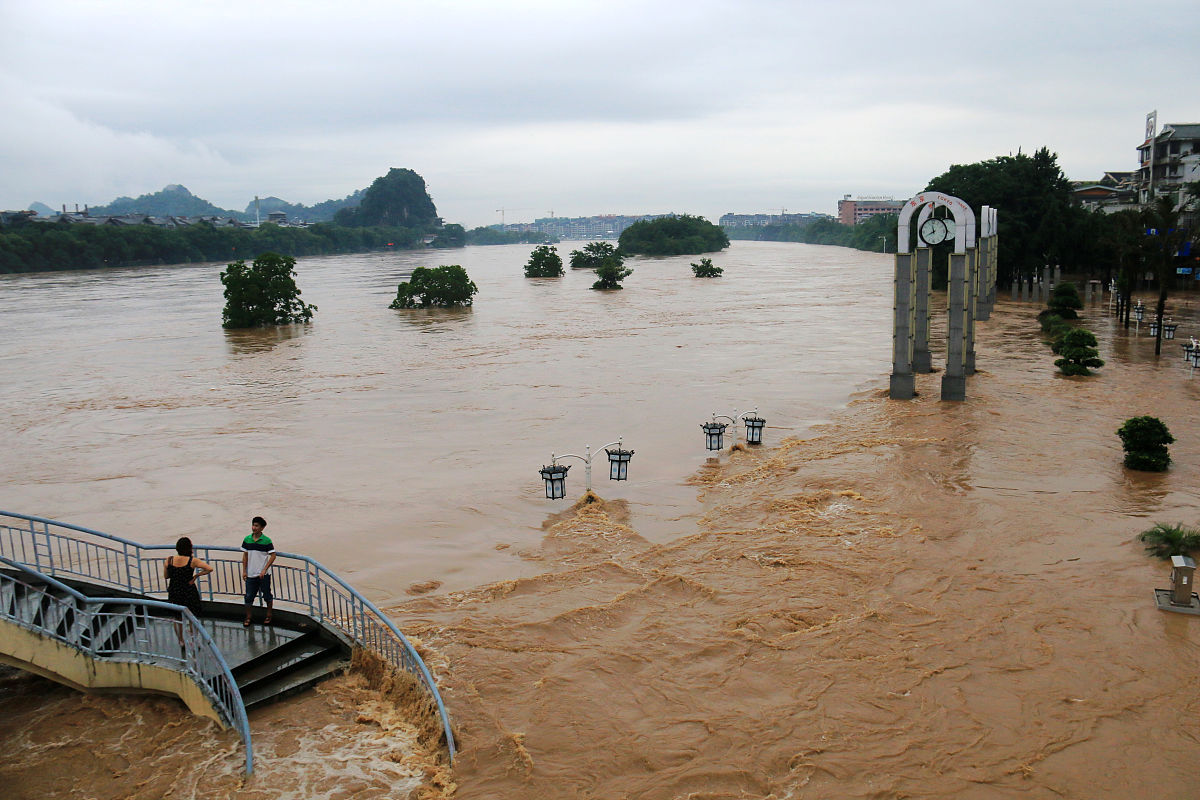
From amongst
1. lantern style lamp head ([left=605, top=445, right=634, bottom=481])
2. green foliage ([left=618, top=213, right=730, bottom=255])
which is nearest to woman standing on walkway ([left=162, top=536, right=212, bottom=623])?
lantern style lamp head ([left=605, top=445, right=634, bottom=481])

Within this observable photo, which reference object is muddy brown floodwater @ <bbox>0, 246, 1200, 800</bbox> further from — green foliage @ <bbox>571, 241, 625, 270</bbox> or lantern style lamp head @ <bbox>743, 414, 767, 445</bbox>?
green foliage @ <bbox>571, 241, 625, 270</bbox>

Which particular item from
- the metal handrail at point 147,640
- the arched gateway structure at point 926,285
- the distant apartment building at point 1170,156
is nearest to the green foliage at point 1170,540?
the arched gateway structure at point 926,285

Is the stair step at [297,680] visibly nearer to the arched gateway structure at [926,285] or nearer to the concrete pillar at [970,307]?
the arched gateway structure at [926,285]

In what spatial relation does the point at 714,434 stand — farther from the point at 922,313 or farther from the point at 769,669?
the point at 922,313

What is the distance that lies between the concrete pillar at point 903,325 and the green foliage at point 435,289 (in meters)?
39.0

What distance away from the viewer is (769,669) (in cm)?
1032

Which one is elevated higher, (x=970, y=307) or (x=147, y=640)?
(x=970, y=307)

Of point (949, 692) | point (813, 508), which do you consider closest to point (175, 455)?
point (813, 508)

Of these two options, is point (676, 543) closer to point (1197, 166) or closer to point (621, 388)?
point (621, 388)

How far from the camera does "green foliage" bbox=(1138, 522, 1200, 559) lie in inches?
500

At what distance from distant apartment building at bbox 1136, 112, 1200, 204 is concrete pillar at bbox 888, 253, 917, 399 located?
4947cm

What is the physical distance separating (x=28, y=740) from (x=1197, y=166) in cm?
7455

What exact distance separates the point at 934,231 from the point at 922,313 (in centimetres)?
249

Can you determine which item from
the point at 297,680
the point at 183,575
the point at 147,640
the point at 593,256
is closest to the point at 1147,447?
the point at 297,680
